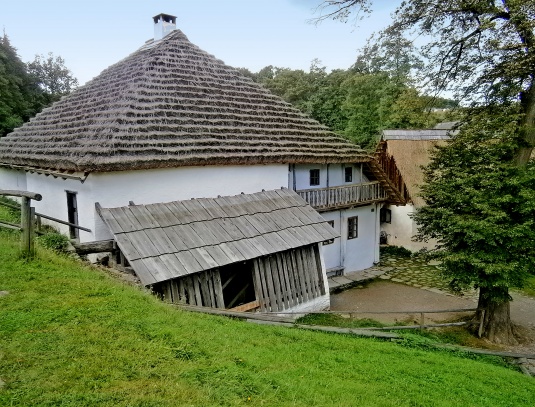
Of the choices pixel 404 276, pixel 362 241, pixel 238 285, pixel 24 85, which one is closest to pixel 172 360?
pixel 238 285

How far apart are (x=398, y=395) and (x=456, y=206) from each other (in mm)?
8029

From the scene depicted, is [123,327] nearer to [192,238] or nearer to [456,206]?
[192,238]

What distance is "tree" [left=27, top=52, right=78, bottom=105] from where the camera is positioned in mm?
37375

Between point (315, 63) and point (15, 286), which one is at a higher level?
point (315, 63)

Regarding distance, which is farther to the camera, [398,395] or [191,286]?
[191,286]

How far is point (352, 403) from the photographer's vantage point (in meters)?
4.82

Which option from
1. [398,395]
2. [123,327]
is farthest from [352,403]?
[123,327]

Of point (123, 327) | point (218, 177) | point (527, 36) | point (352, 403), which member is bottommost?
point (352, 403)

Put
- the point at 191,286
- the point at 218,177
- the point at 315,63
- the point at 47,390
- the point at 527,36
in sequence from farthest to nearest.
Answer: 1. the point at 315,63
2. the point at 218,177
3. the point at 527,36
4. the point at 191,286
5. the point at 47,390

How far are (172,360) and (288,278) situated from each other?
7.66 meters

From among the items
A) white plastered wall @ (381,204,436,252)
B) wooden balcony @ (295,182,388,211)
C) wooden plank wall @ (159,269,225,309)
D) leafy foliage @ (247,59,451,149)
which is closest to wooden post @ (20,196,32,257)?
wooden plank wall @ (159,269,225,309)

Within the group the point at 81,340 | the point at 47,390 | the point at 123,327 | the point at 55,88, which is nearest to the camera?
the point at 47,390

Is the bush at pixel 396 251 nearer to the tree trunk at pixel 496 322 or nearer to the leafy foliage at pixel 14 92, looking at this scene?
the tree trunk at pixel 496 322

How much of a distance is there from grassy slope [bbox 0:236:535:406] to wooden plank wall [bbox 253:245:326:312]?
351 centimetres
